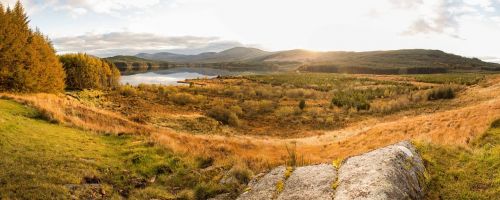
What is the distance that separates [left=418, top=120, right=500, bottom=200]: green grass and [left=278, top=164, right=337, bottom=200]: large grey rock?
76.4 inches

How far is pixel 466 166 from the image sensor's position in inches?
334

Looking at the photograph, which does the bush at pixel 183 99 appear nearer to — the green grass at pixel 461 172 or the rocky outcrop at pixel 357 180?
the rocky outcrop at pixel 357 180

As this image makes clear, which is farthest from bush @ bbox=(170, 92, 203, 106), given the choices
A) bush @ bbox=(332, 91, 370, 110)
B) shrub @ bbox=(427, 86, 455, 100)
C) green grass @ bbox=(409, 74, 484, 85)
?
green grass @ bbox=(409, 74, 484, 85)

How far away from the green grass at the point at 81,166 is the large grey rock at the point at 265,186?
1.26 metres

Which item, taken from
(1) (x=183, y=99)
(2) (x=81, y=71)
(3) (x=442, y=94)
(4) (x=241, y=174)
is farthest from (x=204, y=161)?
(2) (x=81, y=71)

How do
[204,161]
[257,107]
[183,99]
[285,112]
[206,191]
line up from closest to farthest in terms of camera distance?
[206,191] → [204,161] → [285,112] → [257,107] → [183,99]

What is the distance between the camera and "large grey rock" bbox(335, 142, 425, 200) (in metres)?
6.72

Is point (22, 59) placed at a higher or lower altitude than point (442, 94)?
higher

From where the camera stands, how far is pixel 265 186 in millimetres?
9156

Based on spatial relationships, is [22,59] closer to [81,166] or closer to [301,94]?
[81,166]

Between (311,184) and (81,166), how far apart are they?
7.61 m

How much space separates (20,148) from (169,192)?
558 centimetres

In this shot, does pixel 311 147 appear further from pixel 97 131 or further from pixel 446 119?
pixel 97 131

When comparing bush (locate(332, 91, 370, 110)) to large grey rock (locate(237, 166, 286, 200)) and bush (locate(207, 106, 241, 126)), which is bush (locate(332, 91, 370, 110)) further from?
large grey rock (locate(237, 166, 286, 200))
